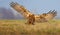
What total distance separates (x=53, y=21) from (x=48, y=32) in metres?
0.64

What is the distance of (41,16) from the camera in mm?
12594

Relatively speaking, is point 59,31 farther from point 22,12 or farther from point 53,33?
point 22,12

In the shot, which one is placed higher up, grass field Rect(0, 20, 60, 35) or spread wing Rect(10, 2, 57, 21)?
spread wing Rect(10, 2, 57, 21)

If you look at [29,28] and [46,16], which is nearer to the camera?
[29,28]

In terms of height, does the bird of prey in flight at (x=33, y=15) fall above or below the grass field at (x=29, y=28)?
above

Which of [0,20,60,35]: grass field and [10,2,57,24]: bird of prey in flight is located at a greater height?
[10,2,57,24]: bird of prey in flight

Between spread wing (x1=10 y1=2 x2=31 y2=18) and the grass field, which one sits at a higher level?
spread wing (x1=10 y1=2 x2=31 y2=18)

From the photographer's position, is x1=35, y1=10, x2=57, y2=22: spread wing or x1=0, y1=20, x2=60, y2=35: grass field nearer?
x1=0, y1=20, x2=60, y2=35: grass field

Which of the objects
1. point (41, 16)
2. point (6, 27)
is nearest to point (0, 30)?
point (6, 27)

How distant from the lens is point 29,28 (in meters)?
12.2

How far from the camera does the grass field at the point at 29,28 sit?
39.5ft

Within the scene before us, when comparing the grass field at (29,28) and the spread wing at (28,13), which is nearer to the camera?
the grass field at (29,28)

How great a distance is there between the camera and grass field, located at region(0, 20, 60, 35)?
39.5 feet

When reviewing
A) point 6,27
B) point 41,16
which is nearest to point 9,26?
point 6,27
